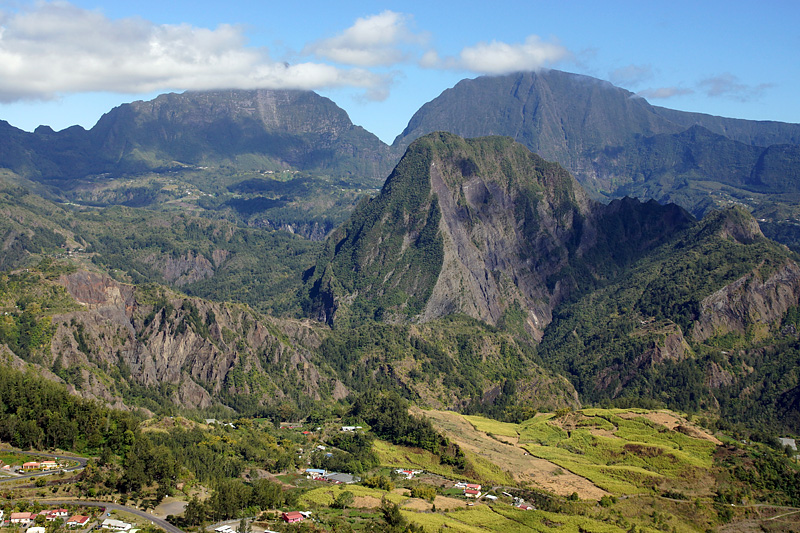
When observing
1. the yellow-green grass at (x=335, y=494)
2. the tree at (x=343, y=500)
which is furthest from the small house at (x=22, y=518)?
the tree at (x=343, y=500)

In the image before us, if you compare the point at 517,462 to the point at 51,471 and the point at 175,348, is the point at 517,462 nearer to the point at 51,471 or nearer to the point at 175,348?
the point at 51,471

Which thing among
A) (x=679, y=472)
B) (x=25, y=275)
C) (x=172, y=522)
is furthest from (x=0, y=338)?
(x=679, y=472)

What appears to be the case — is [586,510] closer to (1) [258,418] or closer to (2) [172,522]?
(2) [172,522]

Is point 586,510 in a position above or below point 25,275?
below

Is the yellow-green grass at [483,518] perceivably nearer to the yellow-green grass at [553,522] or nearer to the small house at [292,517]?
the yellow-green grass at [553,522]

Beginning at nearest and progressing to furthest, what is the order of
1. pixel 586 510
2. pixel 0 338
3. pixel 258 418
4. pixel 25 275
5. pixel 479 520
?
pixel 479 520, pixel 586 510, pixel 0 338, pixel 258 418, pixel 25 275

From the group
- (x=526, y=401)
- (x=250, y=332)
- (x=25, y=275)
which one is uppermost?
(x=25, y=275)

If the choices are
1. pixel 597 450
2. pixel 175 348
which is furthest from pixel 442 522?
pixel 175 348

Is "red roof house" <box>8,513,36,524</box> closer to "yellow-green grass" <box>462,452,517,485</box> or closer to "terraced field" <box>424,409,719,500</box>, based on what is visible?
"yellow-green grass" <box>462,452,517,485</box>
